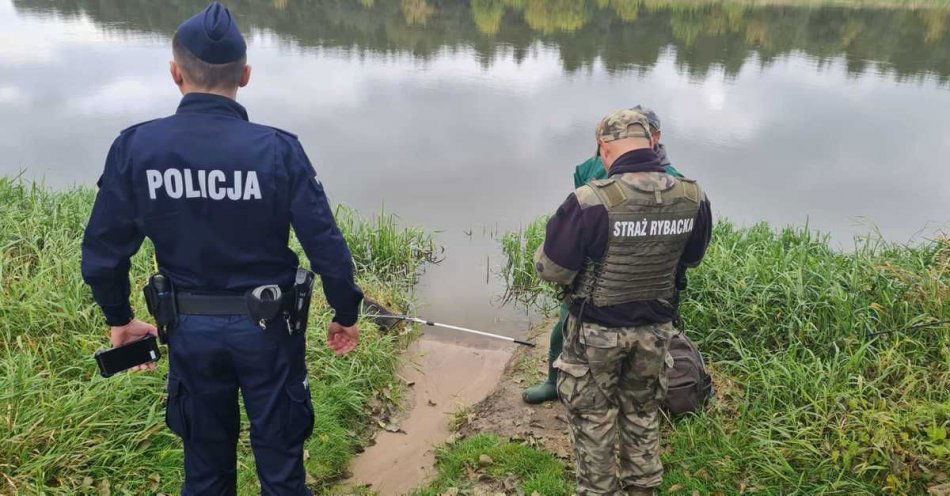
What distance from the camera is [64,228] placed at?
4.83 meters

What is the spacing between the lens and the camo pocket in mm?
2699

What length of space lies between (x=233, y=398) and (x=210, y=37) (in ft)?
4.23

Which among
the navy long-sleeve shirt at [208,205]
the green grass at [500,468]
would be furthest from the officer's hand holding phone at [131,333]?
the green grass at [500,468]

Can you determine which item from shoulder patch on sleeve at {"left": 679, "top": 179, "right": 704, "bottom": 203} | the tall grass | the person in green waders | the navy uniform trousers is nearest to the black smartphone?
the navy uniform trousers

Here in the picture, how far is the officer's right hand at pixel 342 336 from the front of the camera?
2.38 metres

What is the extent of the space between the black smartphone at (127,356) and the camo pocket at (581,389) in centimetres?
168

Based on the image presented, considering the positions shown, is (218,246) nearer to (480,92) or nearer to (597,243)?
(597,243)

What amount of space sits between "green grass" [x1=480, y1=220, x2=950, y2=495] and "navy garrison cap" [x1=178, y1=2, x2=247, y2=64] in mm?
2734

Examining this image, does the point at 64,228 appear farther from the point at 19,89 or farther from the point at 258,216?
the point at 19,89

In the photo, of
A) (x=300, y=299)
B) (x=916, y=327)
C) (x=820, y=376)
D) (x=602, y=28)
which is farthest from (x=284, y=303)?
(x=602, y=28)

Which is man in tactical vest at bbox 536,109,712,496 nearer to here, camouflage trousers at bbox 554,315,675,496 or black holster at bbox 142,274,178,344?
camouflage trousers at bbox 554,315,675,496

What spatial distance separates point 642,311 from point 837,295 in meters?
1.97

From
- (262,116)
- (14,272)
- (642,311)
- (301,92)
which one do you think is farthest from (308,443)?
(301,92)

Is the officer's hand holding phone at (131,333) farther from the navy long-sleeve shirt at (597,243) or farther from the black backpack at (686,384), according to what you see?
the black backpack at (686,384)
